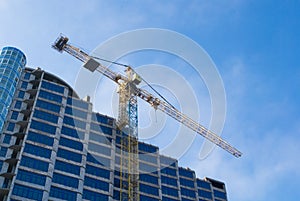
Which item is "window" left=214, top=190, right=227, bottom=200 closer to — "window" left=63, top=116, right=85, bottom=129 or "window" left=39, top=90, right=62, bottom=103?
"window" left=63, top=116, right=85, bottom=129

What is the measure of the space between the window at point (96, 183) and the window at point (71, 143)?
7092 mm

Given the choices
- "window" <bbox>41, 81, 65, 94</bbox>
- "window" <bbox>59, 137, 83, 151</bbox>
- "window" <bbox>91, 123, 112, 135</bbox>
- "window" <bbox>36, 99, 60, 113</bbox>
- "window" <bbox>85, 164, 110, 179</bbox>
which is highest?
"window" <bbox>41, 81, 65, 94</bbox>

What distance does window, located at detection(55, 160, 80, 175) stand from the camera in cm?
8062

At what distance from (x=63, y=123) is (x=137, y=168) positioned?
19.5m

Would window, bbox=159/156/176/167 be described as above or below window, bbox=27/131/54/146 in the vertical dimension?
above

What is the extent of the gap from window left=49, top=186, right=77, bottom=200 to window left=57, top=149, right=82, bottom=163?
7763 mm

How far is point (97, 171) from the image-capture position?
85.7 m

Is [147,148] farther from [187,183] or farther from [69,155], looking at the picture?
[69,155]

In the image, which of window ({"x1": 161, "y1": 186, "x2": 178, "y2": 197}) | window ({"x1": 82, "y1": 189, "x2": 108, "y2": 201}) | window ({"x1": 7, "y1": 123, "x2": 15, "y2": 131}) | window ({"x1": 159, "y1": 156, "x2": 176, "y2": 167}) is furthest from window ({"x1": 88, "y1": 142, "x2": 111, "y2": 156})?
window ({"x1": 7, "y1": 123, "x2": 15, "y2": 131})

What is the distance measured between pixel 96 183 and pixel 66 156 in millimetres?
8569

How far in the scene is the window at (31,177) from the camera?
244 feet

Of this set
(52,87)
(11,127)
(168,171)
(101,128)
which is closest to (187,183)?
(168,171)

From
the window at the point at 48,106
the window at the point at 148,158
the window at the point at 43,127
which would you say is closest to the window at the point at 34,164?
the window at the point at 43,127

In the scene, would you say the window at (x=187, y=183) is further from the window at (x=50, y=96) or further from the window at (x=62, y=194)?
the window at (x=50, y=96)
